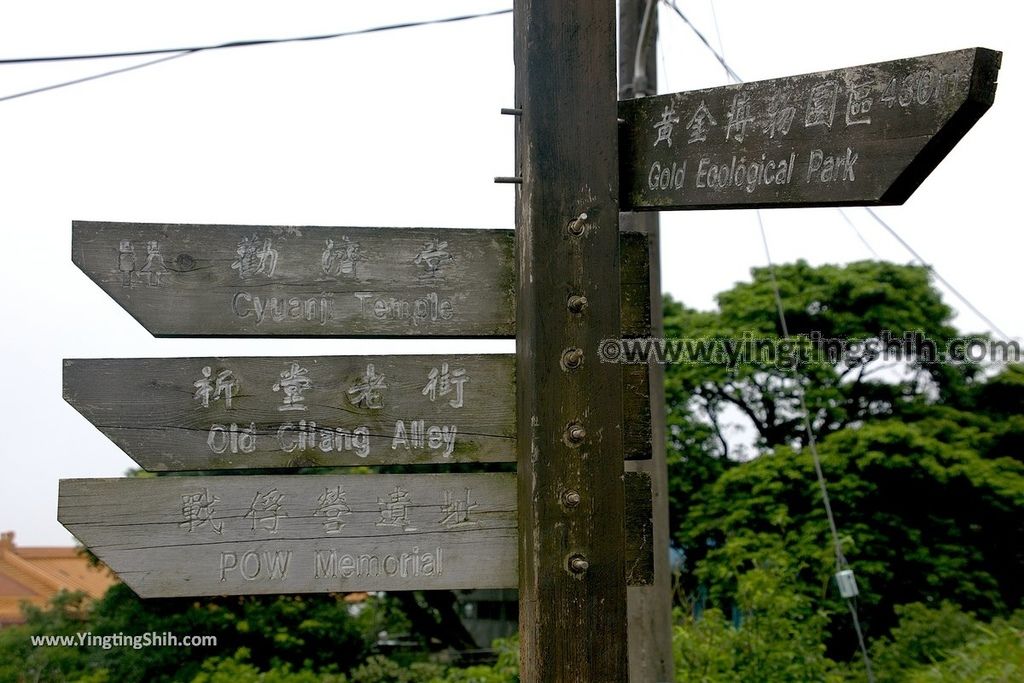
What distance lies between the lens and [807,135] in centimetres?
206

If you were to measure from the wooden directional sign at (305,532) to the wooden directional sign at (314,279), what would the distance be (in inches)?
14.0

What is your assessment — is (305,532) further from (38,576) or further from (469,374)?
(38,576)

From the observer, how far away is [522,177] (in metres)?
2.16

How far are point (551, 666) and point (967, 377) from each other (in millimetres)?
17837

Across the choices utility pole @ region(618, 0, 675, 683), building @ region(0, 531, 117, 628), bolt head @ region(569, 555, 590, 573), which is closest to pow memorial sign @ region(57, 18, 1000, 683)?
bolt head @ region(569, 555, 590, 573)

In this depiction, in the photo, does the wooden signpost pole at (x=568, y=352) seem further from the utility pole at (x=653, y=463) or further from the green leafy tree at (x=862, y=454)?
the green leafy tree at (x=862, y=454)

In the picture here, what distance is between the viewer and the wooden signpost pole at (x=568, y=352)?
2.00 meters

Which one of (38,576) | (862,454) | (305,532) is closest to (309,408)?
(305,532)

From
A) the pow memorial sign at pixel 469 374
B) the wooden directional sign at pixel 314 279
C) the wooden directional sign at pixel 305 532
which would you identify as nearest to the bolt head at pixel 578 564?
the pow memorial sign at pixel 469 374

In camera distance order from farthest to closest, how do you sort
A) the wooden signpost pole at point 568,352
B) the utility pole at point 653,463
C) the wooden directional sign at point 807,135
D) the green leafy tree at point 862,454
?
the green leafy tree at point 862,454 → the utility pole at point 653,463 → the wooden signpost pole at point 568,352 → the wooden directional sign at point 807,135

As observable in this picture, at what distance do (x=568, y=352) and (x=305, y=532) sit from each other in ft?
2.35

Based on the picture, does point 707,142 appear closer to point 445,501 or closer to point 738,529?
point 445,501

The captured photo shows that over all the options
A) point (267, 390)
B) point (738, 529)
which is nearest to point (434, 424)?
point (267, 390)

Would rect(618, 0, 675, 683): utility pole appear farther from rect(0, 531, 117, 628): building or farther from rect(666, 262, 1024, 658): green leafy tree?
rect(666, 262, 1024, 658): green leafy tree
